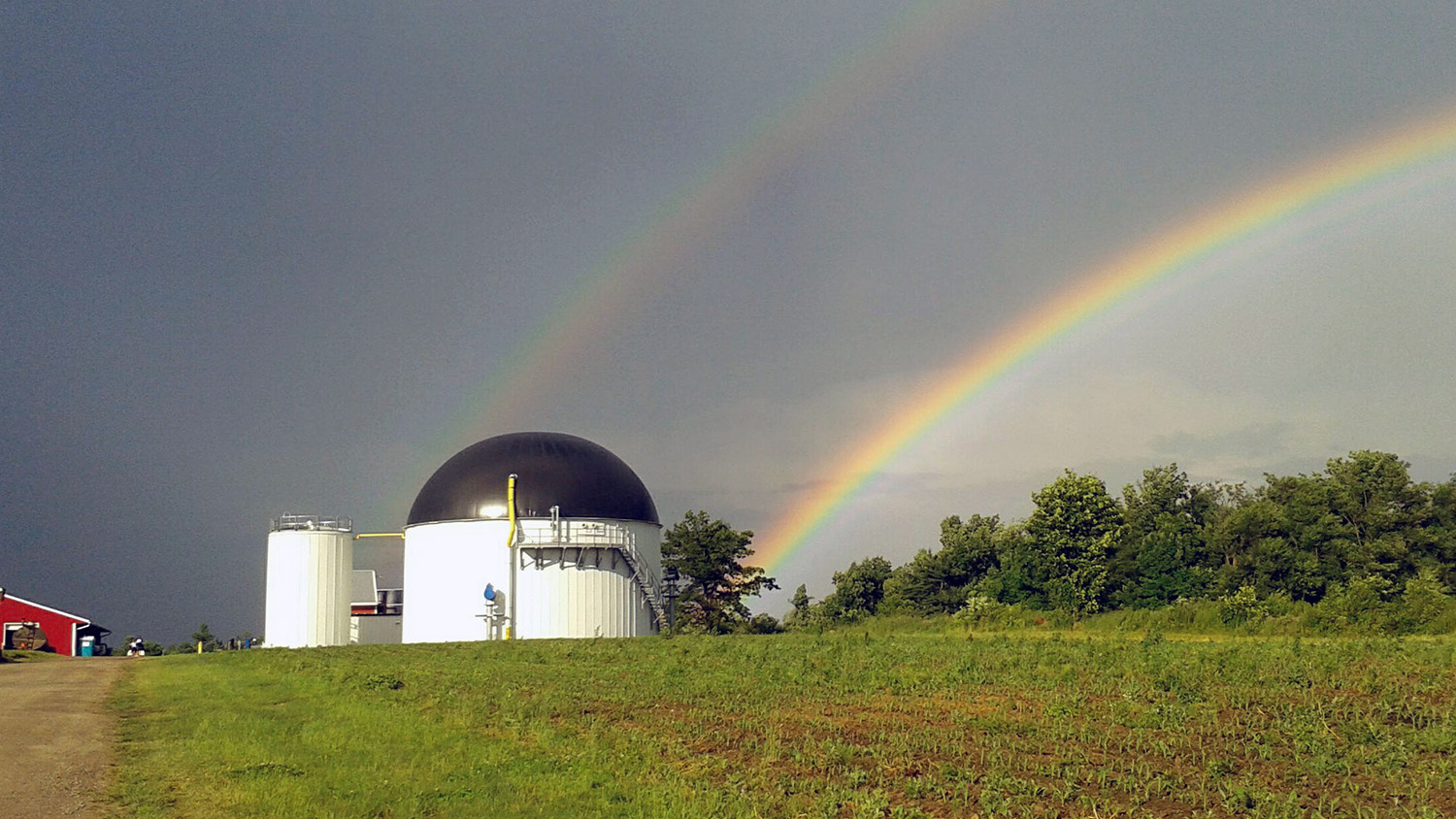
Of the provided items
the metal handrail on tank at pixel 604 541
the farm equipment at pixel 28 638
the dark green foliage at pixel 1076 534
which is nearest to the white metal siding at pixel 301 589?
the metal handrail on tank at pixel 604 541

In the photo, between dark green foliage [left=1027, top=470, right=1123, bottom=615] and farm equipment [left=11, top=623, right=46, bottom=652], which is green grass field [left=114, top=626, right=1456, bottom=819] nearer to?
dark green foliage [left=1027, top=470, right=1123, bottom=615]

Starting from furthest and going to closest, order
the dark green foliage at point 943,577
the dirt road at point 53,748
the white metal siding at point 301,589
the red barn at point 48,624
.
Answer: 1. the dark green foliage at point 943,577
2. the red barn at point 48,624
3. the white metal siding at point 301,589
4. the dirt road at point 53,748

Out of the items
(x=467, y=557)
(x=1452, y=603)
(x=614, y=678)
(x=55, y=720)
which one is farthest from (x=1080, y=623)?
(x=55, y=720)

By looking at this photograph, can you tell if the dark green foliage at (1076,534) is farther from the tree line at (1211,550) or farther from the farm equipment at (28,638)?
the farm equipment at (28,638)

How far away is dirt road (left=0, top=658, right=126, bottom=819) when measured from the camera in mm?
13242

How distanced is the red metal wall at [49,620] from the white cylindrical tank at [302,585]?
79.7 ft

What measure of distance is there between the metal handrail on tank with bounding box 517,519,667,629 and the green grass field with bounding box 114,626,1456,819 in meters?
28.4

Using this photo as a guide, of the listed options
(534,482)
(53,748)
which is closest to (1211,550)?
(534,482)

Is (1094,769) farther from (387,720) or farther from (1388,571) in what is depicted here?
(1388,571)

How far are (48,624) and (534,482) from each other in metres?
41.6

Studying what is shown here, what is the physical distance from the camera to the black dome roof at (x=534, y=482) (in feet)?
186

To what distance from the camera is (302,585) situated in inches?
2366

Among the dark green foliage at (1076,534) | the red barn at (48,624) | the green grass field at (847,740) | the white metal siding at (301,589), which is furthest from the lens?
the red barn at (48,624)

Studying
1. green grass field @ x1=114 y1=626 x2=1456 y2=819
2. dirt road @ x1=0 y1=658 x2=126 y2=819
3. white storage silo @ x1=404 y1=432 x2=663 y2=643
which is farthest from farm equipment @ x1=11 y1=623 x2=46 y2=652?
green grass field @ x1=114 y1=626 x2=1456 y2=819
